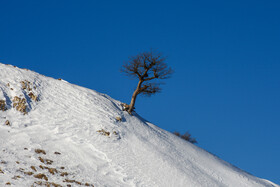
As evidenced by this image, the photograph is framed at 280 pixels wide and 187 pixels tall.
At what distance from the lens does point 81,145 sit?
24312 millimetres

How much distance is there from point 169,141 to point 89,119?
8645 millimetres

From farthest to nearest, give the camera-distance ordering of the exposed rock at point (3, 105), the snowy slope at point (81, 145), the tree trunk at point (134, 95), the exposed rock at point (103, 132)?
the tree trunk at point (134, 95) < the exposed rock at point (103, 132) < the exposed rock at point (3, 105) < the snowy slope at point (81, 145)

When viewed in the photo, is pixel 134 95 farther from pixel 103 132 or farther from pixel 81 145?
pixel 81 145

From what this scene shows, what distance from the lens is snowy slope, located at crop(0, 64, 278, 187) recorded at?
2003cm

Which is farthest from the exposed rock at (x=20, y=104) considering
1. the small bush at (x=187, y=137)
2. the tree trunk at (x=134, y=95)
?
the small bush at (x=187, y=137)

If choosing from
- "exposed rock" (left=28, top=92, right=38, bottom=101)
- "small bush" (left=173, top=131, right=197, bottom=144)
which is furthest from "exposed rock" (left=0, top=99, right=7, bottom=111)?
"small bush" (left=173, top=131, right=197, bottom=144)

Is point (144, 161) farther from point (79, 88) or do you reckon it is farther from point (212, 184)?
point (79, 88)

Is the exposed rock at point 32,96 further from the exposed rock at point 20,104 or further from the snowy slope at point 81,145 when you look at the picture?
the exposed rock at point 20,104

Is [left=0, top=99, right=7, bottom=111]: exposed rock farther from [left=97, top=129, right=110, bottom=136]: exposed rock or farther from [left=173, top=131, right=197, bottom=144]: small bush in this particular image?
[left=173, top=131, right=197, bottom=144]: small bush

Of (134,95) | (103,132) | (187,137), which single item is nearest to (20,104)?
(103,132)

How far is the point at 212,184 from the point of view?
2722cm

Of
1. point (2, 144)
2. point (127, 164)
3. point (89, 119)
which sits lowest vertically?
point (2, 144)

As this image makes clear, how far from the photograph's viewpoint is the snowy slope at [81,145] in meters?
20.0

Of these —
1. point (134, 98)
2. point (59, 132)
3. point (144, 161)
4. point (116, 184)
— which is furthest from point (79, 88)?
point (116, 184)
